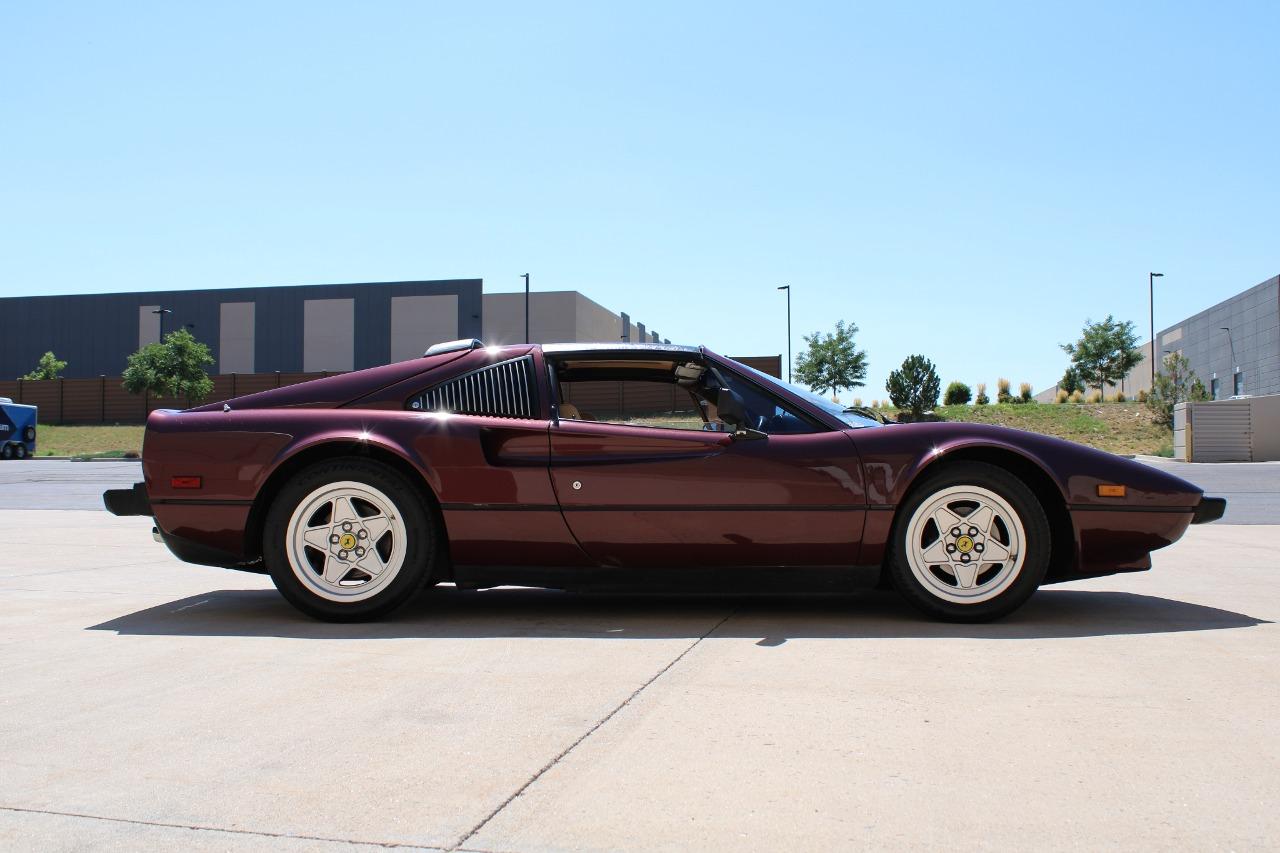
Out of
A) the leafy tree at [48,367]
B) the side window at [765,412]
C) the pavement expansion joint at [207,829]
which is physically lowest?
the pavement expansion joint at [207,829]

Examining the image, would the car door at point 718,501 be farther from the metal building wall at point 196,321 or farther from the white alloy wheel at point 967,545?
the metal building wall at point 196,321

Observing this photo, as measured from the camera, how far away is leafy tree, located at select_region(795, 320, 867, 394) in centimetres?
5412

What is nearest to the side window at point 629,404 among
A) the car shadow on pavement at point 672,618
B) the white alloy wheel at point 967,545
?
the car shadow on pavement at point 672,618

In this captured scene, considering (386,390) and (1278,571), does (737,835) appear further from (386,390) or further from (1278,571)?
(1278,571)

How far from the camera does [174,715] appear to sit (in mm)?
2740

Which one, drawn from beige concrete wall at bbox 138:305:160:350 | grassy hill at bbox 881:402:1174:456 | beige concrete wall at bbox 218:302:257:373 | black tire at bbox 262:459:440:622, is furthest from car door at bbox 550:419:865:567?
beige concrete wall at bbox 138:305:160:350

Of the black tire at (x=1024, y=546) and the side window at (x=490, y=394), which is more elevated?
the side window at (x=490, y=394)

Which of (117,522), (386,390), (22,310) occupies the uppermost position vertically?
(22,310)

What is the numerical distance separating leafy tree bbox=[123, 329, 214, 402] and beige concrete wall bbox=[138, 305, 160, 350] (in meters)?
19.3

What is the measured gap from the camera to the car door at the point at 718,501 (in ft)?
13.3

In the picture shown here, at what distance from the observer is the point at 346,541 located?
4.15 m

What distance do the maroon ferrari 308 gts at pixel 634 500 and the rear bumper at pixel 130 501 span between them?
44 millimetres

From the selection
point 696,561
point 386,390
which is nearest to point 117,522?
point 386,390

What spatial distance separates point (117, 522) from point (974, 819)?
912 centimetres
